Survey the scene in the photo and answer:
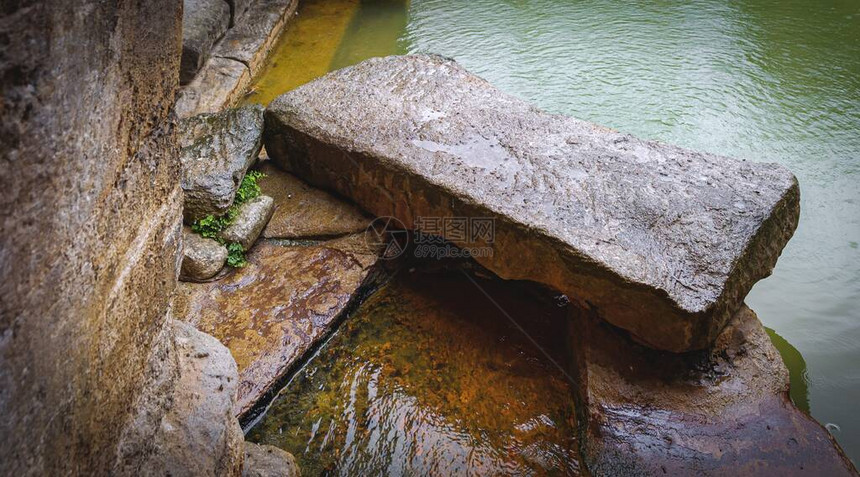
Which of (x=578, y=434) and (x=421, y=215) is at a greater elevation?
(x=421, y=215)

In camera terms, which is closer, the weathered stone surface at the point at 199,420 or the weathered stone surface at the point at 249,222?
the weathered stone surface at the point at 199,420

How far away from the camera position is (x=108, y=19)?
1.16 metres

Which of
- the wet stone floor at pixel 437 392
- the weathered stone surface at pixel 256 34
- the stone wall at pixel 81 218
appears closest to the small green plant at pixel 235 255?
the wet stone floor at pixel 437 392

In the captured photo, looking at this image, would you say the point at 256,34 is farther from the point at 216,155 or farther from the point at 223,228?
the point at 223,228

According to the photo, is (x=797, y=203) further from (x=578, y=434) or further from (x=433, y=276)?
(x=433, y=276)

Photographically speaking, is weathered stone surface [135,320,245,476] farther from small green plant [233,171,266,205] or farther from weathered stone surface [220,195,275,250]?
small green plant [233,171,266,205]

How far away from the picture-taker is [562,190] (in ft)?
8.88

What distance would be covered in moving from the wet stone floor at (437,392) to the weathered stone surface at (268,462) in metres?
0.19

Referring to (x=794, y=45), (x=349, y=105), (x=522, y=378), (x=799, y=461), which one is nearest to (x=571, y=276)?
(x=522, y=378)

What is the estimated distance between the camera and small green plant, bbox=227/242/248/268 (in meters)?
3.04

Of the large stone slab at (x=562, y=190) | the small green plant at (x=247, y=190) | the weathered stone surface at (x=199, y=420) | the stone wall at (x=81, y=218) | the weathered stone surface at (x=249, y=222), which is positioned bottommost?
the weathered stone surface at (x=249, y=222)

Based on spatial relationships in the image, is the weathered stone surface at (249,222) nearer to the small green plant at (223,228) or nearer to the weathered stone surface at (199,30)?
the small green plant at (223,228)

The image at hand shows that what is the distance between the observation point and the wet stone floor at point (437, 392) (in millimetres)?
2355

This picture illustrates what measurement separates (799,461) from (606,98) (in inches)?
122
